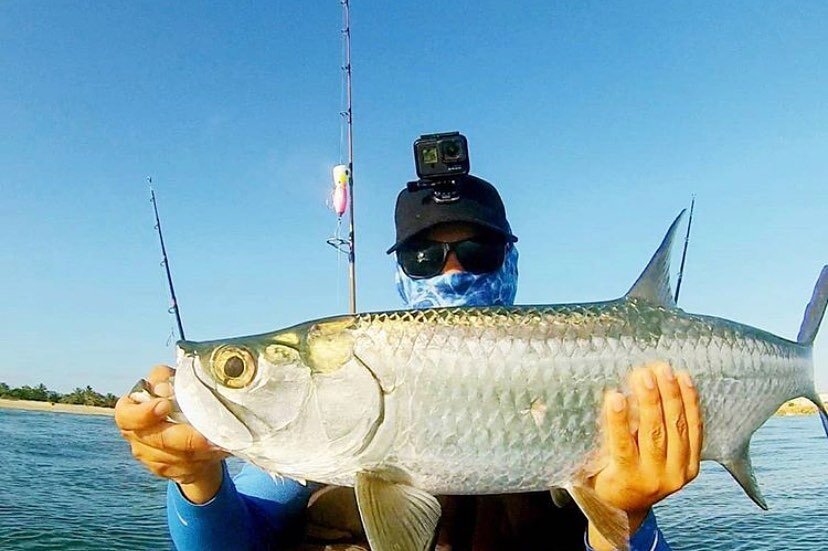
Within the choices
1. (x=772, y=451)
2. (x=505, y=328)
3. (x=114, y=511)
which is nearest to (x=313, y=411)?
(x=505, y=328)

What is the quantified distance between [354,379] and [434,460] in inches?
14.8

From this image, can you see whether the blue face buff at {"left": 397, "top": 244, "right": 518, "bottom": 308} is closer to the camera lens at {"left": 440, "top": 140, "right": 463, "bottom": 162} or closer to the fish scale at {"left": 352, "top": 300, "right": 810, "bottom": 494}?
the camera lens at {"left": 440, "top": 140, "right": 463, "bottom": 162}

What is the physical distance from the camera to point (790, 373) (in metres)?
2.94

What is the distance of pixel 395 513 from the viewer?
91.2 inches

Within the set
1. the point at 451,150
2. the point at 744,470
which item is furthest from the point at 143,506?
the point at 744,470

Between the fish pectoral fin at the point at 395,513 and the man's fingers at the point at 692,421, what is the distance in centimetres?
97

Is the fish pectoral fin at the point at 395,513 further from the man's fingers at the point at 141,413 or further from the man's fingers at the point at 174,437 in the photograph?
the man's fingers at the point at 141,413

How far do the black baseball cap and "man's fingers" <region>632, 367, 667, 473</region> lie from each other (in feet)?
5.60

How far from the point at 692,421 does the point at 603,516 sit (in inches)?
18.8

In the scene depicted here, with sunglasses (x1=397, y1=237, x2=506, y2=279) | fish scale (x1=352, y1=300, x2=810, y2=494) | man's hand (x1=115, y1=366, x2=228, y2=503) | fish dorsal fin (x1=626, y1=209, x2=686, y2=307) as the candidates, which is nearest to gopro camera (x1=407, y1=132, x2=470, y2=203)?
sunglasses (x1=397, y1=237, x2=506, y2=279)

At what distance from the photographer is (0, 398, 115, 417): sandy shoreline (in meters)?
55.8

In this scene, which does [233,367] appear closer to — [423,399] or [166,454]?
[166,454]

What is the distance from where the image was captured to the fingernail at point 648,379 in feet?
8.16

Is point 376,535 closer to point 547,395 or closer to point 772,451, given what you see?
point 547,395
